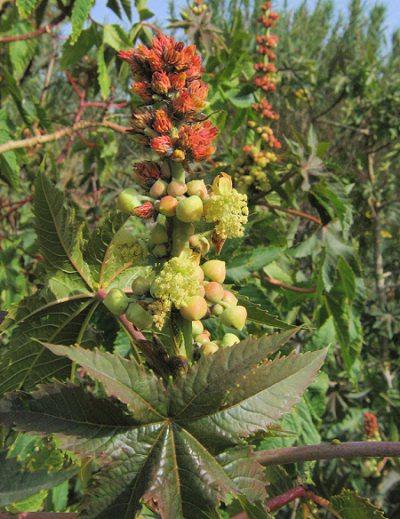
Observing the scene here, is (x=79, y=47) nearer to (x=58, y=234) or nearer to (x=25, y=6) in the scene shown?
(x=25, y=6)

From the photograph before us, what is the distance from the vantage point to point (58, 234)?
916 millimetres

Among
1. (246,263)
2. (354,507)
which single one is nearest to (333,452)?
(354,507)

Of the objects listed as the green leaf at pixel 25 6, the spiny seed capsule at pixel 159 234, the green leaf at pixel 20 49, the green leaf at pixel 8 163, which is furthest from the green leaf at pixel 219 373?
the green leaf at pixel 20 49

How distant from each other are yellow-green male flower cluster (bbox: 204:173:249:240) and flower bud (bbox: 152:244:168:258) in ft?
0.25

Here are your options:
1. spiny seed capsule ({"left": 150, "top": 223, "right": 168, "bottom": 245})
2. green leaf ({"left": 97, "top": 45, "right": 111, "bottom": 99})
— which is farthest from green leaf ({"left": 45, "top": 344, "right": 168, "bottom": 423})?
green leaf ({"left": 97, "top": 45, "right": 111, "bottom": 99})

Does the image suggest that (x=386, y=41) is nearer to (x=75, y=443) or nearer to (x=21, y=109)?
(x=21, y=109)

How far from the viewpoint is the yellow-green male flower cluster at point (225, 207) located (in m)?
0.78

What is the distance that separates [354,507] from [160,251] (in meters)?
0.45

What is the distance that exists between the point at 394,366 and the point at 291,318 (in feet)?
6.89

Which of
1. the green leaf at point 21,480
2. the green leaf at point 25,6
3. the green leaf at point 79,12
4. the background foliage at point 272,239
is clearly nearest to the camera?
the green leaf at point 21,480

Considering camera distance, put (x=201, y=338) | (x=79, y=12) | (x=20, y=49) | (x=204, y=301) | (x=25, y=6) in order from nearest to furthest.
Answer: (x=204, y=301)
(x=201, y=338)
(x=25, y=6)
(x=79, y=12)
(x=20, y=49)

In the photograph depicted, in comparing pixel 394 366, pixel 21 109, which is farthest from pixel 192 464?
pixel 394 366

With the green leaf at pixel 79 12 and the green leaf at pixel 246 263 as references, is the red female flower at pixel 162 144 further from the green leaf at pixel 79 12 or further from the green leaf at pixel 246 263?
the green leaf at pixel 79 12

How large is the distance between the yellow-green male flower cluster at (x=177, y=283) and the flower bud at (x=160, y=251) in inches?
1.9
